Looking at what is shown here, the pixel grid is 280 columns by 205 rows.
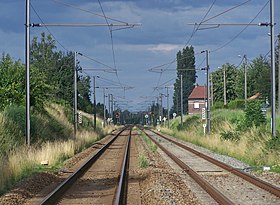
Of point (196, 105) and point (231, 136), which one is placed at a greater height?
point (196, 105)

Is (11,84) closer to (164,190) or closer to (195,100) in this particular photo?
(164,190)

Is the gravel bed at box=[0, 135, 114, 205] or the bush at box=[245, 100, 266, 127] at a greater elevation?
the bush at box=[245, 100, 266, 127]

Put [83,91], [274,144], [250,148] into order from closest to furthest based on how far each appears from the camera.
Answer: [274,144] → [250,148] → [83,91]

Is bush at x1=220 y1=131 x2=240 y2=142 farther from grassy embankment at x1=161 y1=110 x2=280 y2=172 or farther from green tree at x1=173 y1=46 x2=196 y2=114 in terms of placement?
green tree at x1=173 y1=46 x2=196 y2=114

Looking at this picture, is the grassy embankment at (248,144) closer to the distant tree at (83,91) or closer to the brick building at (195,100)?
the distant tree at (83,91)

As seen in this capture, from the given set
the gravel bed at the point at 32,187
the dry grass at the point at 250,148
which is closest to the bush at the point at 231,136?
the dry grass at the point at 250,148

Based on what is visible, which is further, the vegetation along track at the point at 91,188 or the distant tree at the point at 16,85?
the distant tree at the point at 16,85

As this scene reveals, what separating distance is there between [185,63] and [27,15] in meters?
122

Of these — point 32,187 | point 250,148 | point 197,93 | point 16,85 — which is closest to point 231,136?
point 250,148

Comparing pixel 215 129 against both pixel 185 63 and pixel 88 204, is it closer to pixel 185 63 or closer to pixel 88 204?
pixel 88 204

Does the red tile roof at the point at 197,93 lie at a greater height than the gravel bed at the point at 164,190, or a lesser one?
greater

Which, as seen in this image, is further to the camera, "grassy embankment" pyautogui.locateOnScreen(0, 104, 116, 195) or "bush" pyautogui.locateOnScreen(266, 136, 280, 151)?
"bush" pyautogui.locateOnScreen(266, 136, 280, 151)

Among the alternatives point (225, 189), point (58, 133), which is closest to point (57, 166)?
point (225, 189)

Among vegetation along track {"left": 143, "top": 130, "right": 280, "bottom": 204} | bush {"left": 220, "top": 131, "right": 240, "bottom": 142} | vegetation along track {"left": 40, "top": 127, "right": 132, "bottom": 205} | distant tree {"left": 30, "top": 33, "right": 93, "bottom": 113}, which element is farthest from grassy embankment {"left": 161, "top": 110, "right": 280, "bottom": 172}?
distant tree {"left": 30, "top": 33, "right": 93, "bottom": 113}
